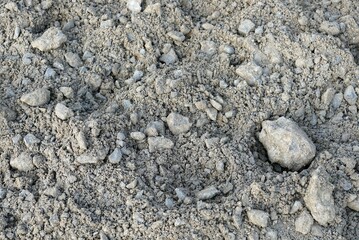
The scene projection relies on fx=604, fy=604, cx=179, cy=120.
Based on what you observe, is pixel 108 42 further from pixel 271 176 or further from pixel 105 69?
pixel 271 176

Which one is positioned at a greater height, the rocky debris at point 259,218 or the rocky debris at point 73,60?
the rocky debris at point 73,60

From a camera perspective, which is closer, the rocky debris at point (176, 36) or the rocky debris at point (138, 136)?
the rocky debris at point (138, 136)

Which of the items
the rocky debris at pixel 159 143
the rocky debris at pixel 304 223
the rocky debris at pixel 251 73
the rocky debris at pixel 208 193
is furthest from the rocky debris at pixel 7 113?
the rocky debris at pixel 304 223

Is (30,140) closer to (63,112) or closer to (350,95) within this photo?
(63,112)

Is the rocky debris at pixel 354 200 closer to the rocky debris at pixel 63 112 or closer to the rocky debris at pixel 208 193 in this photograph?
the rocky debris at pixel 208 193

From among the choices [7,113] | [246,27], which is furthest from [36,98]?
[246,27]
